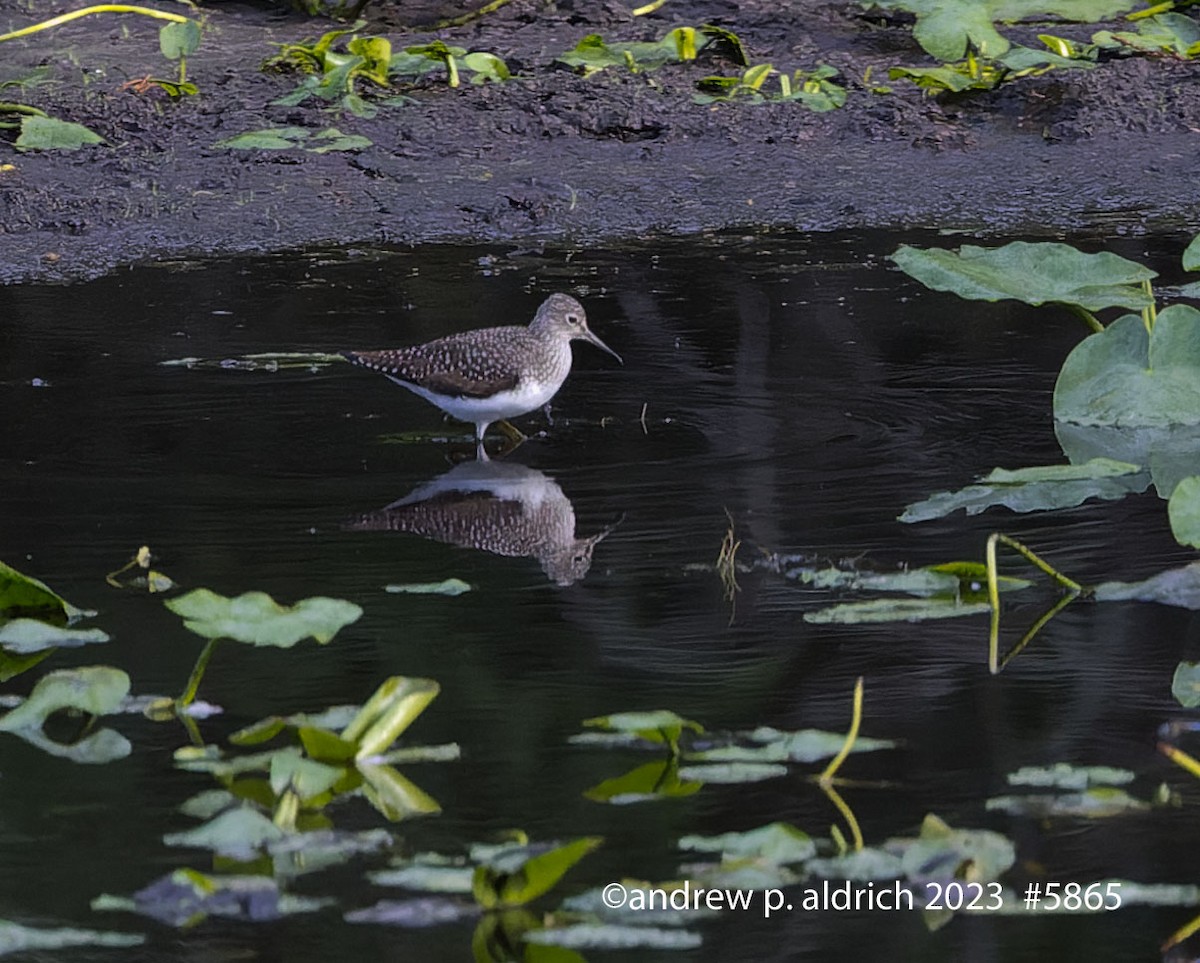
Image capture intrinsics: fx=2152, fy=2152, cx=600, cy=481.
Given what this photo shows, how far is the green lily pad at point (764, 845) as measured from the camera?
3648 mm

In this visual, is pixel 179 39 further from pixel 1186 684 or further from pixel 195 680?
pixel 1186 684

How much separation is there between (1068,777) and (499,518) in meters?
2.43

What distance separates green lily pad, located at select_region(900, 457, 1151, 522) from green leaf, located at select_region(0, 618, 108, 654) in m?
2.25

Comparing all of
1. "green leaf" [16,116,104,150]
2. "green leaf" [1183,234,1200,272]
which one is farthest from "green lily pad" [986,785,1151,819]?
"green leaf" [16,116,104,150]

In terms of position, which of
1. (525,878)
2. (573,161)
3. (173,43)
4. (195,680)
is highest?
(525,878)

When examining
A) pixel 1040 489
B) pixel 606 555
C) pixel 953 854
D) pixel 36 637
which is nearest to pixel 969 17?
pixel 1040 489

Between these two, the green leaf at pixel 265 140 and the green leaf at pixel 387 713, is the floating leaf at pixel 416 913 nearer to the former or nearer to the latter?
the green leaf at pixel 387 713

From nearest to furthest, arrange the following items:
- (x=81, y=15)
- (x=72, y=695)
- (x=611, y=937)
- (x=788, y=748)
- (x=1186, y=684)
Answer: (x=611, y=937)
(x=788, y=748)
(x=72, y=695)
(x=1186, y=684)
(x=81, y=15)

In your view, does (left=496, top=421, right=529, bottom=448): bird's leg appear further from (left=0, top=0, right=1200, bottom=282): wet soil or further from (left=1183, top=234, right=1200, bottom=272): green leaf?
(left=0, top=0, right=1200, bottom=282): wet soil

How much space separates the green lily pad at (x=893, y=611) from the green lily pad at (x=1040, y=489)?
72cm

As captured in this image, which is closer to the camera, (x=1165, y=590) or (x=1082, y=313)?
(x=1165, y=590)

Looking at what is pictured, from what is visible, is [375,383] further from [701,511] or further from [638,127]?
[638,127]

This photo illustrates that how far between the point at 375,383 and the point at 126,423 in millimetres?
1054

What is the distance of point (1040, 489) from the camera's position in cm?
614
